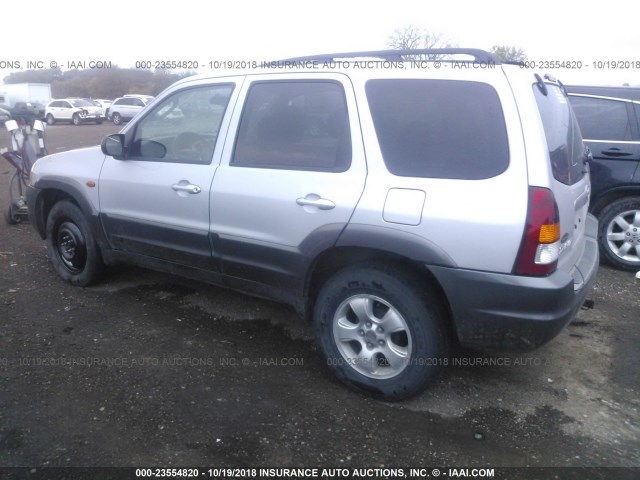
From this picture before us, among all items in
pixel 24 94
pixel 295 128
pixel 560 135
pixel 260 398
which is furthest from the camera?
pixel 24 94

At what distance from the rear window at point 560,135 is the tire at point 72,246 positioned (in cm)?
353

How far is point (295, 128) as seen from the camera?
3246 mm

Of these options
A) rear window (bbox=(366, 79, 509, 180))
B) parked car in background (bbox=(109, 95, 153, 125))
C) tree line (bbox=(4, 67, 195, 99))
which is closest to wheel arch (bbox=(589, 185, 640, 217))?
rear window (bbox=(366, 79, 509, 180))

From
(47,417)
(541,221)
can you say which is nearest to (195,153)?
(47,417)

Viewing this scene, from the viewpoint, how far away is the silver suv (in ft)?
8.41

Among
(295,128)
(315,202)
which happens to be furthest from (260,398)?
(295,128)

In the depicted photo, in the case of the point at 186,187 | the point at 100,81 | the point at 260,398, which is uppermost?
the point at 100,81

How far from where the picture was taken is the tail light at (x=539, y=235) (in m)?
2.48

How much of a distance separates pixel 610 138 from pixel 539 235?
3418 mm

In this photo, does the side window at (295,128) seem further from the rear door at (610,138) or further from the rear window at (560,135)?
the rear door at (610,138)

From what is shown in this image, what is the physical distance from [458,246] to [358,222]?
0.55m

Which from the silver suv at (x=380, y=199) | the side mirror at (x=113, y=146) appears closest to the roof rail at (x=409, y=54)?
the silver suv at (x=380, y=199)

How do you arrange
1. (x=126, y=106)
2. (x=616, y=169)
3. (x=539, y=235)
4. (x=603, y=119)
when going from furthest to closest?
1. (x=126, y=106)
2. (x=603, y=119)
3. (x=616, y=169)
4. (x=539, y=235)

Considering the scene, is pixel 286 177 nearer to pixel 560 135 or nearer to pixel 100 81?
pixel 560 135
